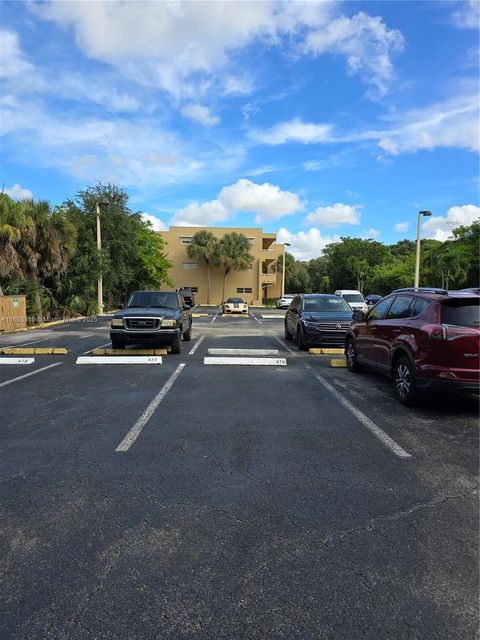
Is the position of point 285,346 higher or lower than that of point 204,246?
lower

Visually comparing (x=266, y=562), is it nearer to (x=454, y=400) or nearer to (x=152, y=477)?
(x=152, y=477)

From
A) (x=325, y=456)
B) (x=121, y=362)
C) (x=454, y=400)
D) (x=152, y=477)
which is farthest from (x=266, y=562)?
(x=121, y=362)

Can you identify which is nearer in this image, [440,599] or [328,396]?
[440,599]

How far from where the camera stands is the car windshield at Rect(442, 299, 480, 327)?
19.2 feet

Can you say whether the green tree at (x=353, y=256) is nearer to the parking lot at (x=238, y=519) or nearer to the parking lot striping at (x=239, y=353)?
the parking lot striping at (x=239, y=353)

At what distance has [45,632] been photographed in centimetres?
229

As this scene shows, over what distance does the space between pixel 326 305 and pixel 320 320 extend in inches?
59.2

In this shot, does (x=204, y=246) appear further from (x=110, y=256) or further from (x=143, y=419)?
(x=143, y=419)

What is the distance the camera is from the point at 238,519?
3.38 metres

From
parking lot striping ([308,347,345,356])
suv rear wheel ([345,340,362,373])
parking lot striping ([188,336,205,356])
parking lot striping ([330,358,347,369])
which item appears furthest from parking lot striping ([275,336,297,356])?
parking lot striping ([188,336,205,356])

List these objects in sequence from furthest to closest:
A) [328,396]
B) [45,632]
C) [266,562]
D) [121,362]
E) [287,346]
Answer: [287,346], [121,362], [328,396], [266,562], [45,632]

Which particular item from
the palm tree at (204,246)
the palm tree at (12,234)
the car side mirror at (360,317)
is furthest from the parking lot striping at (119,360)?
the palm tree at (204,246)

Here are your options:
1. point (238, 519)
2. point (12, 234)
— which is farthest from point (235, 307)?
point (238, 519)

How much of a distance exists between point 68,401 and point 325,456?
4119mm
